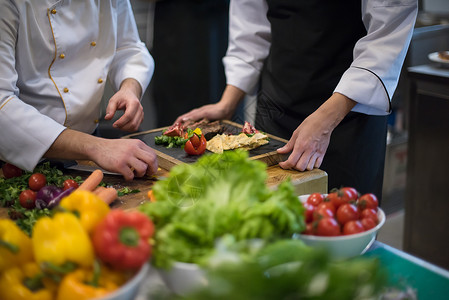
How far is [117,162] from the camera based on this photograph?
156 cm

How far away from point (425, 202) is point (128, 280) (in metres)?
2.29

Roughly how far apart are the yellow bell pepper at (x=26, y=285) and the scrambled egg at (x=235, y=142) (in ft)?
3.40

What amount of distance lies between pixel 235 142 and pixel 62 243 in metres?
1.10

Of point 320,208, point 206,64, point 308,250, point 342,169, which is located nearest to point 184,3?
point 206,64

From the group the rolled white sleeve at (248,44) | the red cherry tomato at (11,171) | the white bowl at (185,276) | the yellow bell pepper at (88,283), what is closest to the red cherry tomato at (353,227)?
the white bowl at (185,276)

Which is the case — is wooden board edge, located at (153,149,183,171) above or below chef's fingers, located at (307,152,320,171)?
below

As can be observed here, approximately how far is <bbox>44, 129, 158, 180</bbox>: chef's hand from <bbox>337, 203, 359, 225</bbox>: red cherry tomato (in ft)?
2.24

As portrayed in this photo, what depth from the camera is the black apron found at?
1.92 m

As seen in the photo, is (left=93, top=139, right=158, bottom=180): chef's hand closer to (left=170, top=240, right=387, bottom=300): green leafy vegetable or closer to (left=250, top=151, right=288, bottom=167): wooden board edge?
(left=250, top=151, right=288, bottom=167): wooden board edge

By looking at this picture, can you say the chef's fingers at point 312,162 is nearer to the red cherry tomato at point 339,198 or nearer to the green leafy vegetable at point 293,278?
the red cherry tomato at point 339,198

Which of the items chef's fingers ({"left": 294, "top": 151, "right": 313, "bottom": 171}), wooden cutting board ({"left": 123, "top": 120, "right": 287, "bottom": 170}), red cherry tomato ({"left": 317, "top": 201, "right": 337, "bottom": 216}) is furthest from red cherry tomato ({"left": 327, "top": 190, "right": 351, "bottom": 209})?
wooden cutting board ({"left": 123, "top": 120, "right": 287, "bottom": 170})

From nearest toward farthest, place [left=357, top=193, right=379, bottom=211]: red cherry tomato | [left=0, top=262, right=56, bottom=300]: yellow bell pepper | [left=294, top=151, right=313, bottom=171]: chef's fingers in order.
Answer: [left=0, top=262, right=56, bottom=300]: yellow bell pepper < [left=357, top=193, right=379, bottom=211]: red cherry tomato < [left=294, top=151, right=313, bottom=171]: chef's fingers

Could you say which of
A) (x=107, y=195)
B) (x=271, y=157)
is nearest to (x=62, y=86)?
(x=107, y=195)

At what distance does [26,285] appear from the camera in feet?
2.96
